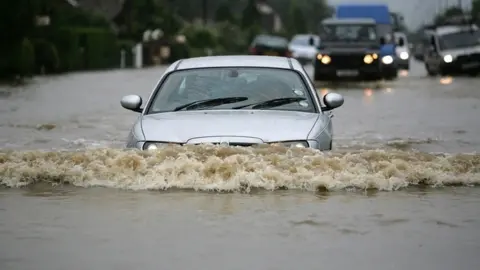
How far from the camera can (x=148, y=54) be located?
68938 mm

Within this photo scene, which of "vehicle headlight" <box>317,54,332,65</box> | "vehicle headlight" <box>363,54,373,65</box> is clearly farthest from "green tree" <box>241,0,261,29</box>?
"vehicle headlight" <box>317,54,332,65</box>

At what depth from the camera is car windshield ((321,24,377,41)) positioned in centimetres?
3778

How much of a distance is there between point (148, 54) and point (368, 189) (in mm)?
58599

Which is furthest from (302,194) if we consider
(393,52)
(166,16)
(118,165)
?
(166,16)

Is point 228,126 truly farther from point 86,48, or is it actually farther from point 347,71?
point 86,48

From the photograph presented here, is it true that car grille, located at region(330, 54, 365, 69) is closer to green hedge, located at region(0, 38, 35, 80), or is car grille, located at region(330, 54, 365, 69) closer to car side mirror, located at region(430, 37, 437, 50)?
car side mirror, located at region(430, 37, 437, 50)

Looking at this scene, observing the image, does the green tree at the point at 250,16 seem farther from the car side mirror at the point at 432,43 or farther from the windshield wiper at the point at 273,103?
the windshield wiper at the point at 273,103

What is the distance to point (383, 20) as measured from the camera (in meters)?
45.0

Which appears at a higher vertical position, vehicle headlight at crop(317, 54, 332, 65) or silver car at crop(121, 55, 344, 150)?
silver car at crop(121, 55, 344, 150)

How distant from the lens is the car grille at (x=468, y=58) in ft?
138

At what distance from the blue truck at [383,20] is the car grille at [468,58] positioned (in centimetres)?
252

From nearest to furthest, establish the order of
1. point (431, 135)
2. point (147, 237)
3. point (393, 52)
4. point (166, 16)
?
point (147, 237) → point (431, 135) → point (393, 52) → point (166, 16)

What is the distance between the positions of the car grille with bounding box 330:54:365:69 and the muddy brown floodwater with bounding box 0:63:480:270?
23916 millimetres

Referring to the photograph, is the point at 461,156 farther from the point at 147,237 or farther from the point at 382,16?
the point at 382,16
